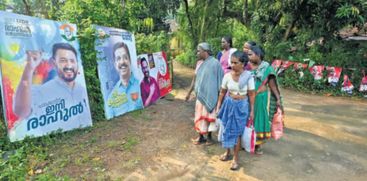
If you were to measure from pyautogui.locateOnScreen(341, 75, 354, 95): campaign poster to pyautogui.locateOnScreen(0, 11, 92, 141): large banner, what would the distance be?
293 inches

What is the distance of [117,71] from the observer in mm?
5852

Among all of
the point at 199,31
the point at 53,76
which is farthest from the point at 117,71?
the point at 199,31

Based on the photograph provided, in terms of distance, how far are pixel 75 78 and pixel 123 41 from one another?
164 cm

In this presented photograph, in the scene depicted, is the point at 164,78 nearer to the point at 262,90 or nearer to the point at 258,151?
the point at 258,151

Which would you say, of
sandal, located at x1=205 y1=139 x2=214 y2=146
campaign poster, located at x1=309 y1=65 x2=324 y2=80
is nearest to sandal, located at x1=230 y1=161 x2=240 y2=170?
sandal, located at x1=205 y1=139 x2=214 y2=146

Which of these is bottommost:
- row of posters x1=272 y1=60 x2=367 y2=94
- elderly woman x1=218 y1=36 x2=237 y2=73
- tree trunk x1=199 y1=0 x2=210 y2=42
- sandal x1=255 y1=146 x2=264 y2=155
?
sandal x1=255 y1=146 x2=264 y2=155

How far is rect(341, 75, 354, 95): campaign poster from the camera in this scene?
8.80m

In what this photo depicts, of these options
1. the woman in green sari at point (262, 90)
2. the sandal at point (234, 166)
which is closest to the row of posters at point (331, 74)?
the woman in green sari at point (262, 90)

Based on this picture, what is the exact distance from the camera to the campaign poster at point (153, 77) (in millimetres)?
6820

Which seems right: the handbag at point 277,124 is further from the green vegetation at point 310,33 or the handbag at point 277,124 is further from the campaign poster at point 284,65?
the campaign poster at point 284,65

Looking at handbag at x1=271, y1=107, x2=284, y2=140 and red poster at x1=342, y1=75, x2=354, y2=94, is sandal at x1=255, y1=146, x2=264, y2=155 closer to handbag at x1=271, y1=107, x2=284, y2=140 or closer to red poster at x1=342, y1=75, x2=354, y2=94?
handbag at x1=271, y1=107, x2=284, y2=140

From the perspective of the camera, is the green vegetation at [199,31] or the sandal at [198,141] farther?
the sandal at [198,141]

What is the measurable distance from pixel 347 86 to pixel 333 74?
53cm

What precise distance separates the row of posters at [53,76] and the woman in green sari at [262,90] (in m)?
2.79
